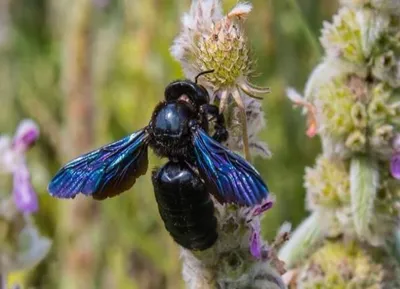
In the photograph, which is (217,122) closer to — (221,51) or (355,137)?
(221,51)

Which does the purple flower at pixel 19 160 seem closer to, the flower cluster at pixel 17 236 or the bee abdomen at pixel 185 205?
the flower cluster at pixel 17 236

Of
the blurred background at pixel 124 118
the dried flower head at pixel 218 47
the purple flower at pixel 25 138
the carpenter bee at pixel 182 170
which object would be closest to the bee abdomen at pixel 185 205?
the carpenter bee at pixel 182 170

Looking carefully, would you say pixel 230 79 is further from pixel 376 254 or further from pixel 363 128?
pixel 376 254

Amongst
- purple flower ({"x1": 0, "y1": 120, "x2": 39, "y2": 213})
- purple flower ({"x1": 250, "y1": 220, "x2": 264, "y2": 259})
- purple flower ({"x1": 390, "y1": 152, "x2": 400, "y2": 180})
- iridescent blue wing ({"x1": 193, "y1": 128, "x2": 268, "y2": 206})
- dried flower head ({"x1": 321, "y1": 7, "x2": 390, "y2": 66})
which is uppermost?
purple flower ({"x1": 0, "y1": 120, "x2": 39, "y2": 213})

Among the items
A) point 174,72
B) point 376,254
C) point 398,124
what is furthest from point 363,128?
point 174,72

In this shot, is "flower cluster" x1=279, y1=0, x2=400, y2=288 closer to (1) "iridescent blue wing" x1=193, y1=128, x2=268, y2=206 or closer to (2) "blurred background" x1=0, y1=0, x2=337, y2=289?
(1) "iridescent blue wing" x1=193, y1=128, x2=268, y2=206

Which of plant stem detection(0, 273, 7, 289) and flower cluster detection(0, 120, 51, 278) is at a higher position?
flower cluster detection(0, 120, 51, 278)

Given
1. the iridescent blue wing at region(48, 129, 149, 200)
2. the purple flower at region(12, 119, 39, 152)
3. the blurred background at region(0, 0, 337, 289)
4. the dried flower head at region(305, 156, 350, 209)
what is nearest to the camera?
the iridescent blue wing at region(48, 129, 149, 200)

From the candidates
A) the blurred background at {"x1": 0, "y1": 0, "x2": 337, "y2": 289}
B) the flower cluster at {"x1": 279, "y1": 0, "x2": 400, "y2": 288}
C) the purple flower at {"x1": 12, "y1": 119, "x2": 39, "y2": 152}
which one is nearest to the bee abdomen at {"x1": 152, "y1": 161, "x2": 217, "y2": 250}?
the flower cluster at {"x1": 279, "y1": 0, "x2": 400, "y2": 288}
